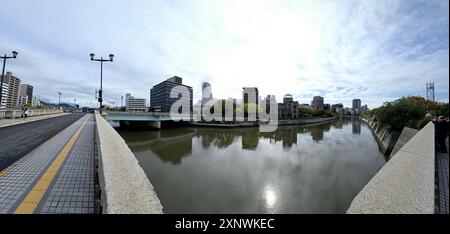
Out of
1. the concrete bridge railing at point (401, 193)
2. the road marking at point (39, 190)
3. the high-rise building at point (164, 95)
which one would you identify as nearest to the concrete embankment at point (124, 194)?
the road marking at point (39, 190)

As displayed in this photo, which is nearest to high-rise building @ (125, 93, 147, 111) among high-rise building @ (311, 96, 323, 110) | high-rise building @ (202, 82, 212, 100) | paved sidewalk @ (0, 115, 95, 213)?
high-rise building @ (202, 82, 212, 100)

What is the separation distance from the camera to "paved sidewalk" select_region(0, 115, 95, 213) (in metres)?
3.06

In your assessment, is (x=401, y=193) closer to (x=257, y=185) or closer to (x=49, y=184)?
(x=257, y=185)

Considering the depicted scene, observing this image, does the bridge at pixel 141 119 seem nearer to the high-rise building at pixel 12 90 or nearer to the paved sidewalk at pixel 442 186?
the paved sidewalk at pixel 442 186

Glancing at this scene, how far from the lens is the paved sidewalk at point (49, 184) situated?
3057 millimetres

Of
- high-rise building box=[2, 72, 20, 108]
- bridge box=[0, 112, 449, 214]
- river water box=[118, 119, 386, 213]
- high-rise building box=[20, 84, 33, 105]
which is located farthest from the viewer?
high-rise building box=[20, 84, 33, 105]

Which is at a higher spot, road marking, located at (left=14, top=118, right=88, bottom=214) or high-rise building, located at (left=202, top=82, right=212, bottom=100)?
high-rise building, located at (left=202, top=82, right=212, bottom=100)

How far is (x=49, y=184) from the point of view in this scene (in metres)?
3.78

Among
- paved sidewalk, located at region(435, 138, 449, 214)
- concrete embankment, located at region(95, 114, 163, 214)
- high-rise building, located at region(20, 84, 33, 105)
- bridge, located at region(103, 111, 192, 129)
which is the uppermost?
high-rise building, located at region(20, 84, 33, 105)

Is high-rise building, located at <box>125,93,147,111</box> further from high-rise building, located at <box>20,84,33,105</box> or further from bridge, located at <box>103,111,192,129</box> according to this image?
bridge, located at <box>103,111,192,129</box>

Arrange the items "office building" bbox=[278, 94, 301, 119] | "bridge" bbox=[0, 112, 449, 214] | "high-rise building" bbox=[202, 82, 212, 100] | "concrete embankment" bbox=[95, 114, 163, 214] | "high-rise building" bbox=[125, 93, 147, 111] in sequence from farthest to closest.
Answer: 1. "high-rise building" bbox=[125, 93, 147, 111]
2. "high-rise building" bbox=[202, 82, 212, 100]
3. "office building" bbox=[278, 94, 301, 119]
4. "bridge" bbox=[0, 112, 449, 214]
5. "concrete embankment" bbox=[95, 114, 163, 214]
